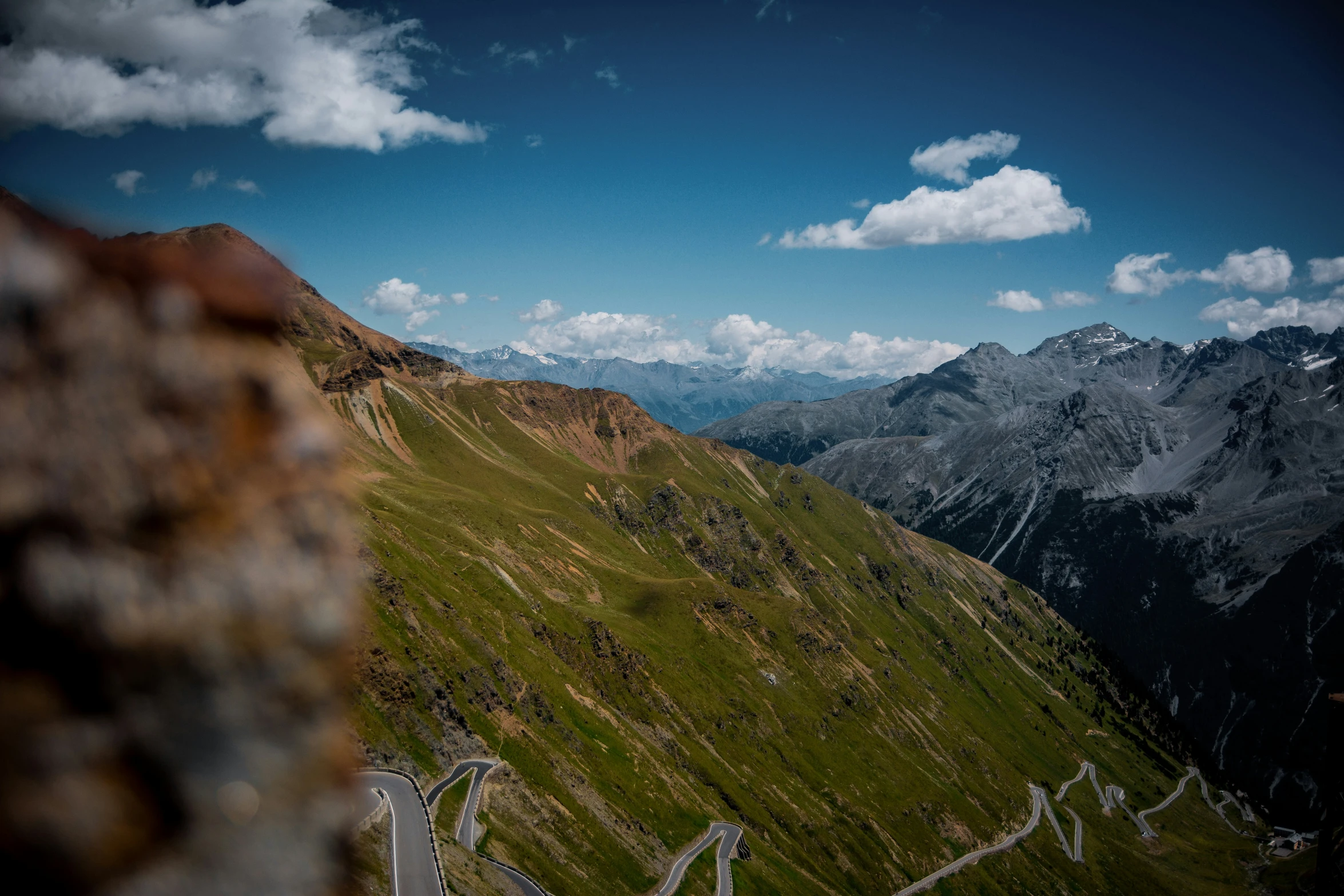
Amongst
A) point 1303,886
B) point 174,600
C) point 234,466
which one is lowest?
point 1303,886

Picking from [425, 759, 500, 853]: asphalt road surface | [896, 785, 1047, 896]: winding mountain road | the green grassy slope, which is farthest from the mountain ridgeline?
[896, 785, 1047, 896]: winding mountain road

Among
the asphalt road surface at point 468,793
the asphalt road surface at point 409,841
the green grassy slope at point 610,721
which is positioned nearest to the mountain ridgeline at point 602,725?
the green grassy slope at point 610,721

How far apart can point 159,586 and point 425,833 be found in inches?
2155

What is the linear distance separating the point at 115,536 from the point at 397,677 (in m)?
85.0

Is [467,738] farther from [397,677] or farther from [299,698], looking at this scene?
[299,698]

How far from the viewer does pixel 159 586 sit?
3.45 m

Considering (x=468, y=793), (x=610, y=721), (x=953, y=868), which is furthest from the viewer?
(x=953, y=868)

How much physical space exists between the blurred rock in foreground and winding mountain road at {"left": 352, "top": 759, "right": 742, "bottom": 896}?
20482 mm

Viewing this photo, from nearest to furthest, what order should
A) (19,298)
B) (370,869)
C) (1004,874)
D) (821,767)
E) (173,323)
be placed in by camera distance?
(19,298)
(173,323)
(370,869)
(821,767)
(1004,874)

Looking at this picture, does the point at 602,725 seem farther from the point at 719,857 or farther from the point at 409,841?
the point at 409,841

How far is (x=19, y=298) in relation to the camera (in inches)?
130

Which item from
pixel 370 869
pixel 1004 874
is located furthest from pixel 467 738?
pixel 1004 874

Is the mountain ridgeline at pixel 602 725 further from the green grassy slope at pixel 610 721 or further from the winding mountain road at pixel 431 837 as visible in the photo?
the winding mountain road at pixel 431 837

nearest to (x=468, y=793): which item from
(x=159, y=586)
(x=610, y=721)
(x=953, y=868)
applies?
(x=610, y=721)
